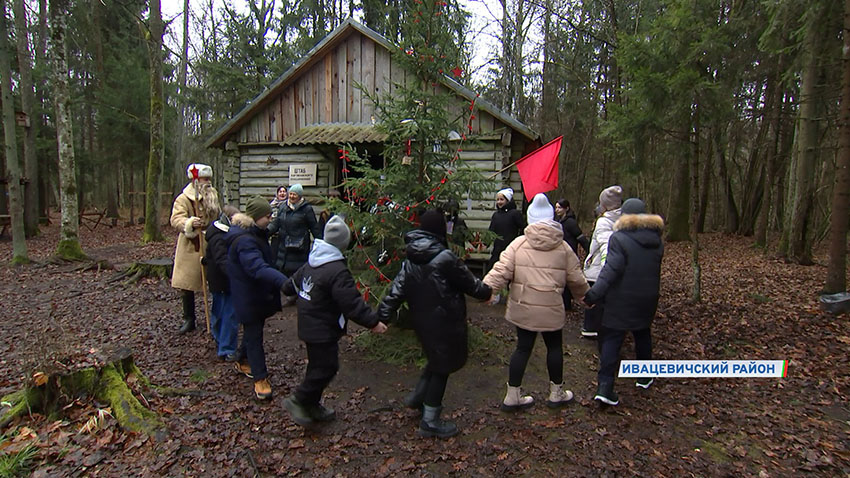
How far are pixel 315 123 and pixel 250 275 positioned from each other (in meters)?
7.89

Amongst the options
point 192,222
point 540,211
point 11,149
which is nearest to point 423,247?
point 540,211

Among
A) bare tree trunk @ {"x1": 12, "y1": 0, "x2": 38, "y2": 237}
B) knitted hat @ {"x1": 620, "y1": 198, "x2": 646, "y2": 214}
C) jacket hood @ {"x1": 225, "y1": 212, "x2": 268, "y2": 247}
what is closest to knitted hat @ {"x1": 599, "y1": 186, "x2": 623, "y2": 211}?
knitted hat @ {"x1": 620, "y1": 198, "x2": 646, "y2": 214}

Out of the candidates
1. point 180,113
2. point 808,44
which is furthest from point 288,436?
point 180,113

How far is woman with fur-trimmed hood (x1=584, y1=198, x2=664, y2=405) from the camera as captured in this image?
4.02m

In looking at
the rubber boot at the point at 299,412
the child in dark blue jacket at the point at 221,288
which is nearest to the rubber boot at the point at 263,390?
the rubber boot at the point at 299,412

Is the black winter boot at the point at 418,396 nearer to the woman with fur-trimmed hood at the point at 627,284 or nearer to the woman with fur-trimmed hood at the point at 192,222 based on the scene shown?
the woman with fur-trimmed hood at the point at 627,284

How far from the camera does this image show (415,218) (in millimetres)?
5191

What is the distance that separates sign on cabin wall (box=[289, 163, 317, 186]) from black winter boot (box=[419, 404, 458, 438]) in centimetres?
838

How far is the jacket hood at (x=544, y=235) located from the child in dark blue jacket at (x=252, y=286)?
93.2 inches

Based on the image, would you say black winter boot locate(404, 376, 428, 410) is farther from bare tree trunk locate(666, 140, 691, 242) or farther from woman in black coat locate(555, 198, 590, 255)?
bare tree trunk locate(666, 140, 691, 242)

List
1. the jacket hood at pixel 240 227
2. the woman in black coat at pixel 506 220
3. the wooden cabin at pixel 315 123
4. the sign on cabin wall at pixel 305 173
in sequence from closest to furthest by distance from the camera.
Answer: the jacket hood at pixel 240 227 → the woman in black coat at pixel 506 220 → the wooden cabin at pixel 315 123 → the sign on cabin wall at pixel 305 173

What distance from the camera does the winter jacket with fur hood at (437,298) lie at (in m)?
3.47

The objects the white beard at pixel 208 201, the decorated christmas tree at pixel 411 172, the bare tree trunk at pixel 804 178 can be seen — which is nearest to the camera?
the decorated christmas tree at pixel 411 172

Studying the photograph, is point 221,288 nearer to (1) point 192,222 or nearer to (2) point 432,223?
(1) point 192,222
